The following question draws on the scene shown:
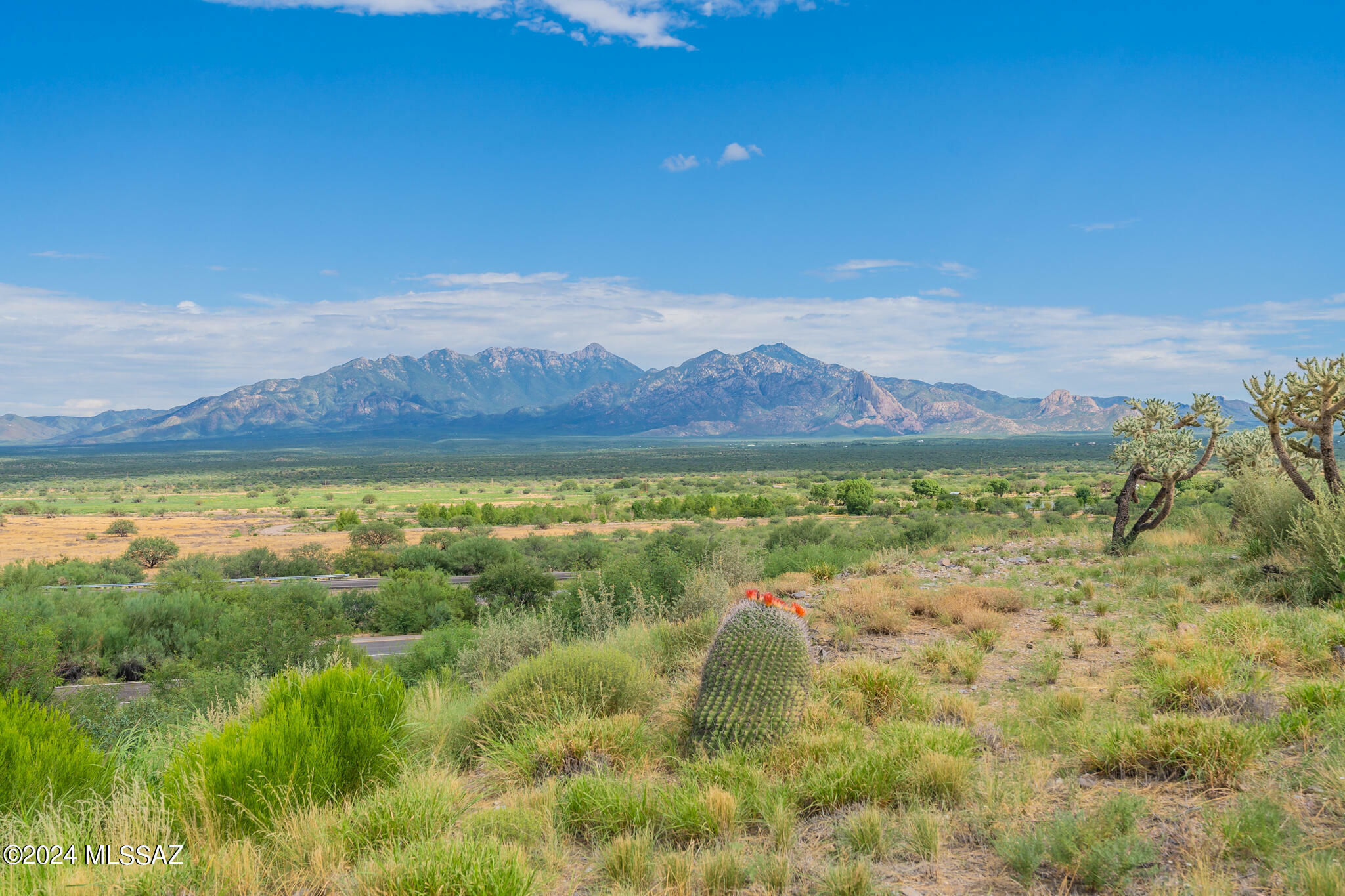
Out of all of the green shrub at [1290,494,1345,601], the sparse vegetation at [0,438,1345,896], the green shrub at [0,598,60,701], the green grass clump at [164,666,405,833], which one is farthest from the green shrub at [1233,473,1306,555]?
the green shrub at [0,598,60,701]

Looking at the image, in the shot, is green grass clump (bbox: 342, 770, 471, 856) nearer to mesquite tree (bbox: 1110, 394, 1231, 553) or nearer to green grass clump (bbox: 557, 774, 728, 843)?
green grass clump (bbox: 557, 774, 728, 843)

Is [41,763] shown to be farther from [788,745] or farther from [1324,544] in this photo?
[1324,544]

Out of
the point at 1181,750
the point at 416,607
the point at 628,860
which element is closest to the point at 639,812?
the point at 628,860

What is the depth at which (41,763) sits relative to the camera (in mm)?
4812

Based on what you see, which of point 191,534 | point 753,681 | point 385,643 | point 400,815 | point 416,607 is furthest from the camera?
point 191,534

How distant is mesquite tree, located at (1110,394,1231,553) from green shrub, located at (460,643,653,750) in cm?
1188

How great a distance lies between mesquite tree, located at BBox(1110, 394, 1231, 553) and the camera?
14.7 m

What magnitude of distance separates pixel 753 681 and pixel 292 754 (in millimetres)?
3529

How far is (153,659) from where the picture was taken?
16766mm

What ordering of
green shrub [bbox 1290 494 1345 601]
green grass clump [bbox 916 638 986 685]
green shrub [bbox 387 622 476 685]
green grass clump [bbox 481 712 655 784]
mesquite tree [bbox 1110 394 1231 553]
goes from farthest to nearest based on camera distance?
mesquite tree [bbox 1110 394 1231 553] → green shrub [bbox 387 622 476 685] → green shrub [bbox 1290 494 1345 601] → green grass clump [bbox 916 638 986 685] → green grass clump [bbox 481 712 655 784]

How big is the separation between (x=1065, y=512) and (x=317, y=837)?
135 ft

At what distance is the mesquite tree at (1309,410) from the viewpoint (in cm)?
1166

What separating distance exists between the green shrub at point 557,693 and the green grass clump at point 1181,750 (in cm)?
426

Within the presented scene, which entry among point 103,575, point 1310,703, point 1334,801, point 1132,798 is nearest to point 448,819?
point 1132,798
